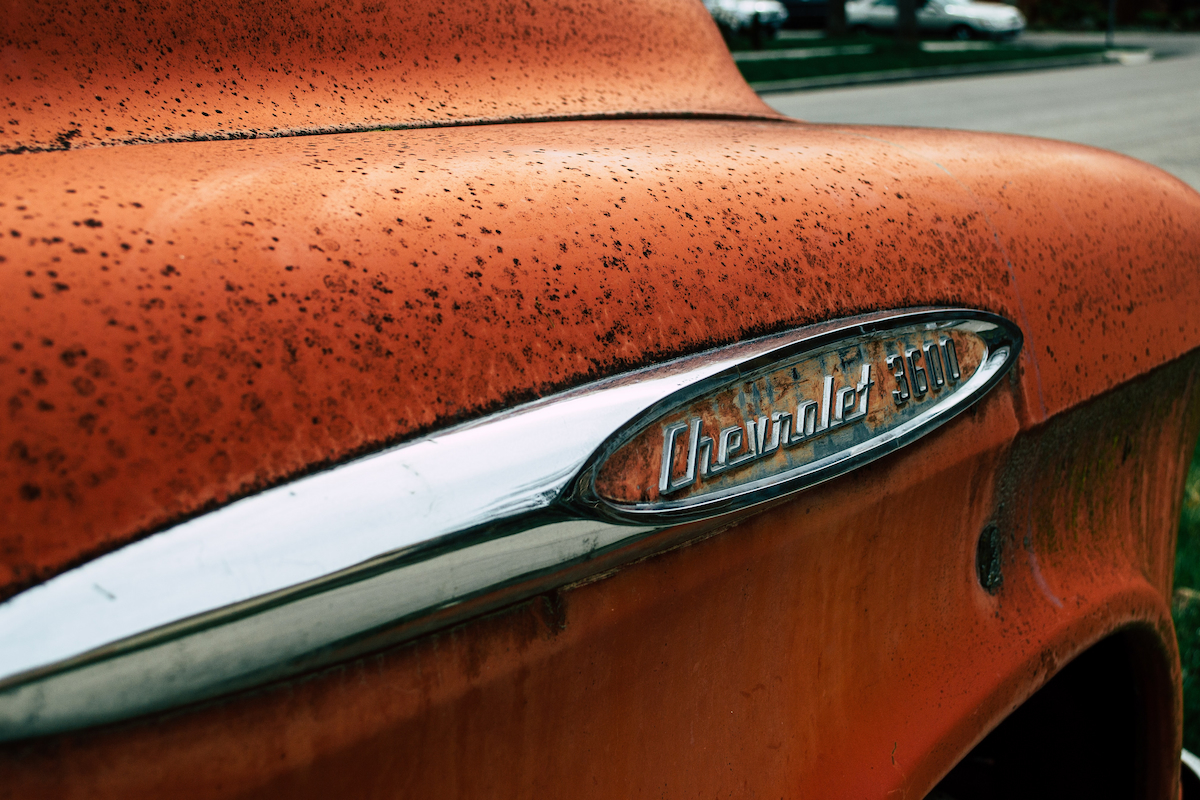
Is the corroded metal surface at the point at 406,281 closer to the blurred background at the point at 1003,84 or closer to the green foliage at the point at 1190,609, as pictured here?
the green foliage at the point at 1190,609

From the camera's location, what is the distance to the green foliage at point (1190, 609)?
238cm

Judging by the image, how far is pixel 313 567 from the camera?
53 cm

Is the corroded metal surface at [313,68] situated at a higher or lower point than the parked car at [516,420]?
higher

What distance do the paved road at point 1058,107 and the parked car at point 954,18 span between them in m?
10.6

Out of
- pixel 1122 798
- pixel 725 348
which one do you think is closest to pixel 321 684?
pixel 725 348

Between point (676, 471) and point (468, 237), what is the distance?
23 centimetres

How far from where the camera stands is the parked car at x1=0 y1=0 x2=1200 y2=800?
1.69ft

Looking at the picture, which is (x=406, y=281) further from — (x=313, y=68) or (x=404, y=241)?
(x=313, y=68)

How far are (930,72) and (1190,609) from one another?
50.3 ft

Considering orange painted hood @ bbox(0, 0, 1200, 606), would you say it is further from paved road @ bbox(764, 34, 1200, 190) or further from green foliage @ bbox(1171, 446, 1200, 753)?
paved road @ bbox(764, 34, 1200, 190)

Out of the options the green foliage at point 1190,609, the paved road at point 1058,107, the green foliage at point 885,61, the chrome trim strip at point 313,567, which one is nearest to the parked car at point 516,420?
the chrome trim strip at point 313,567

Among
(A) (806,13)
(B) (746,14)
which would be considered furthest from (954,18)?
(B) (746,14)

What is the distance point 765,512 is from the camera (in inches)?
29.9

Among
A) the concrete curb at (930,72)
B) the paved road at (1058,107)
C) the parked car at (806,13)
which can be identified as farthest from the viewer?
the parked car at (806,13)
